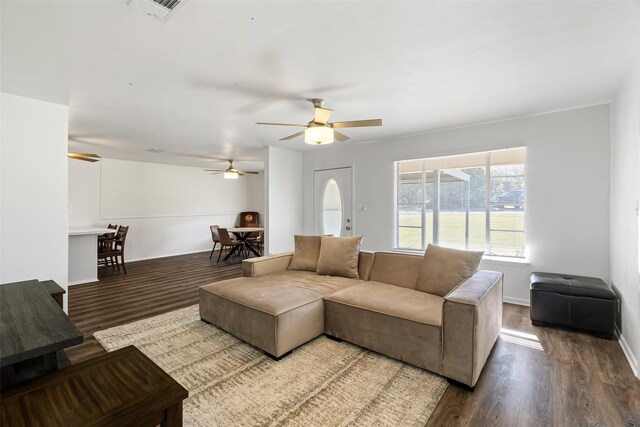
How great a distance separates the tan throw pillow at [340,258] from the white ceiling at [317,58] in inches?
63.8

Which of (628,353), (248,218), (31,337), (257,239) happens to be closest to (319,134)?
(31,337)

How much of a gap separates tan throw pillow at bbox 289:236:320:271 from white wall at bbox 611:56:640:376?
287cm

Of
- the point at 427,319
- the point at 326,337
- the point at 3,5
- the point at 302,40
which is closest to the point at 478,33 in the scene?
the point at 302,40

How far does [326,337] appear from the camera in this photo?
2812 millimetres

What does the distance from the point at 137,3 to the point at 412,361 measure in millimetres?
2986

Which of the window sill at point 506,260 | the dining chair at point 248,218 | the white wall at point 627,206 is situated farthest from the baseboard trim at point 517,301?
the dining chair at point 248,218

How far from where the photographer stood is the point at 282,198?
231 inches

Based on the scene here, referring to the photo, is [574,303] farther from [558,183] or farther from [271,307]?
[271,307]

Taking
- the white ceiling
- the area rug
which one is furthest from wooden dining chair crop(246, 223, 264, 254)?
the area rug

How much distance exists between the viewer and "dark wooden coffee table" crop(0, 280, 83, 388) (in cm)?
114

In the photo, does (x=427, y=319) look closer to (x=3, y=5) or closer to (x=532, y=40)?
(x=532, y=40)

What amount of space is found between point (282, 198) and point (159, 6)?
14.1ft

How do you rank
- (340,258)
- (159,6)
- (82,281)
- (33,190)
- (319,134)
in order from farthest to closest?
(82,281) → (340,258) → (33,190) → (319,134) → (159,6)

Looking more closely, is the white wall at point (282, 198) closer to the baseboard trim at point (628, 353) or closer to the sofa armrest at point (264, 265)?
the sofa armrest at point (264, 265)
